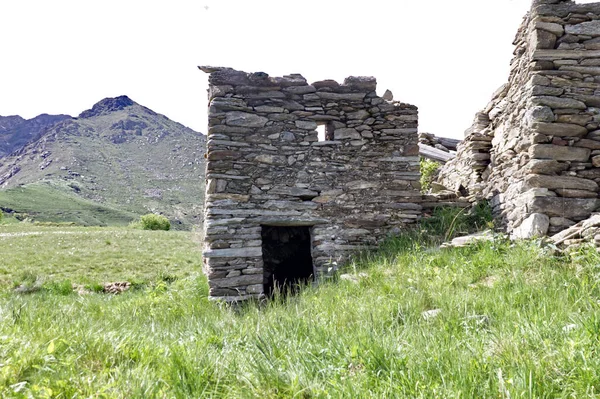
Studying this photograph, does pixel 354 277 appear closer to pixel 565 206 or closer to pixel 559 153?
pixel 565 206

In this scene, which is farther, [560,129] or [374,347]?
[560,129]

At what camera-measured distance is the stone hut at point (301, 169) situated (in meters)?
6.69

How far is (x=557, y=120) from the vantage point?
18.2ft

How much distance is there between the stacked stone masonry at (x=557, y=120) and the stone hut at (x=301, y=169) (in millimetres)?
1961

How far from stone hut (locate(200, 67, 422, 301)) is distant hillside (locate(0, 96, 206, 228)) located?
81.4m

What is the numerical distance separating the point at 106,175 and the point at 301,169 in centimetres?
15420

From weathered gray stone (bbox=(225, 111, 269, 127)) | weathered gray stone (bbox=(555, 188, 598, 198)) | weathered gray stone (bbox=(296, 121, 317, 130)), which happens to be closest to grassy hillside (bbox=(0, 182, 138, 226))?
weathered gray stone (bbox=(225, 111, 269, 127))

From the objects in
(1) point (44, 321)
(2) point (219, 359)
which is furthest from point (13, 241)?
(2) point (219, 359)

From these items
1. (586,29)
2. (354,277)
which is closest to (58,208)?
(354,277)

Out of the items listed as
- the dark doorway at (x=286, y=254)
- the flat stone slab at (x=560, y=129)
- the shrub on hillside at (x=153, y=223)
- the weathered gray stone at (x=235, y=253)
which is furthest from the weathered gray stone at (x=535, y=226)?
the shrub on hillside at (x=153, y=223)

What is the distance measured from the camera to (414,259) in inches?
220

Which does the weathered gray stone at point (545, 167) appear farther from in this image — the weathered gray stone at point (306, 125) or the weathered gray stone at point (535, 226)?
the weathered gray stone at point (306, 125)

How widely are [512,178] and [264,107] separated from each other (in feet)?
14.3

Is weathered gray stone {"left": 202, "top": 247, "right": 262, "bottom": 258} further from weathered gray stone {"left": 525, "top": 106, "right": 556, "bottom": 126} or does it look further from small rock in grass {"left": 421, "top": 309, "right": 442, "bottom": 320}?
weathered gray stone {"left": 525, "top": 106, "right": 556, "bottom": 126}
